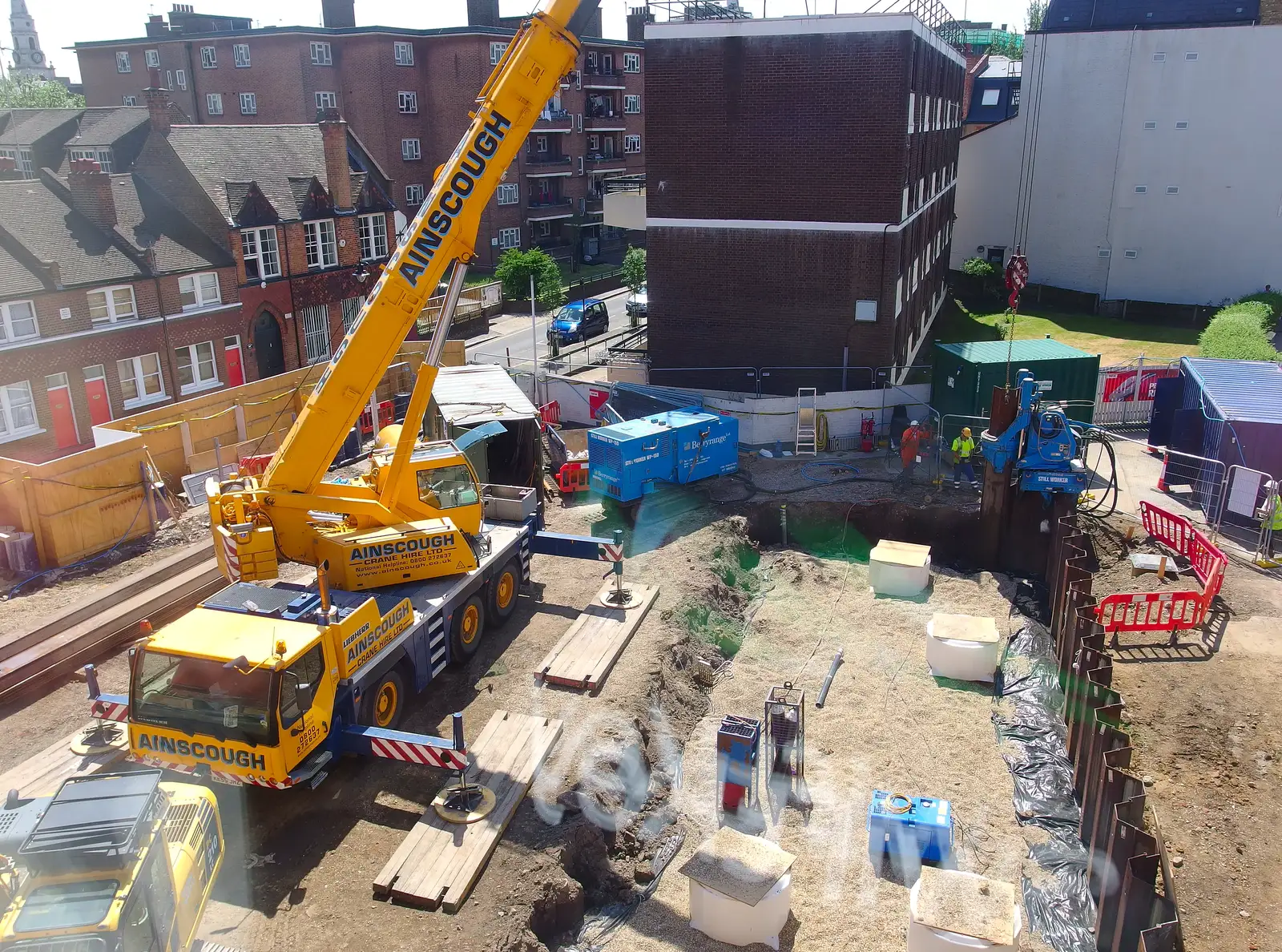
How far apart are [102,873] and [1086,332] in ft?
146

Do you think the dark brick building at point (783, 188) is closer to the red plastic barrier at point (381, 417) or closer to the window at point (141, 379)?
the red plastic barrier at point (381, 417)

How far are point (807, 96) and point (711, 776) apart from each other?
20315 mm

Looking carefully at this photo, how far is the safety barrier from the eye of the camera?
1070cm

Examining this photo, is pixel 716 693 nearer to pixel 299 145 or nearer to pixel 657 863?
pixel 657 863

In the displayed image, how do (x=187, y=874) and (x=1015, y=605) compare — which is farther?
(x=1015, y=605)

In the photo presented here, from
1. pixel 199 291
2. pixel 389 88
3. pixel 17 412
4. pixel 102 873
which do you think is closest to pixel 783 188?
pixel 199 291

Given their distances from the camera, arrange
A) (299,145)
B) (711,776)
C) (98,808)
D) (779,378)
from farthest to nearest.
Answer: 1. (299,145)
2. (779,378)
3. (711,776)
4. (98,808)

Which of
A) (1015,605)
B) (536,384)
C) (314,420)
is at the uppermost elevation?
(314,420)

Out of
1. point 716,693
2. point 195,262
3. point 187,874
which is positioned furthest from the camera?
point 195,262

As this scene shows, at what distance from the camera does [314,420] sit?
1507 centimetres

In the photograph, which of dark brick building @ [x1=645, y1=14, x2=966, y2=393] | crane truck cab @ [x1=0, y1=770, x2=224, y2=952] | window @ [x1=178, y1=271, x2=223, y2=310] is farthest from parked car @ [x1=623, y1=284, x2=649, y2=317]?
crane truck cab @ [x1=0, y1=770, x2=224, y2=952]

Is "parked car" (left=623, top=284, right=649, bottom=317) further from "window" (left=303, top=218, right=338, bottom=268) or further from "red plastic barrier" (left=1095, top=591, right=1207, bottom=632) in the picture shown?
"red plastic barrier" (left=1095, top=591, right=1207, bottom=632)

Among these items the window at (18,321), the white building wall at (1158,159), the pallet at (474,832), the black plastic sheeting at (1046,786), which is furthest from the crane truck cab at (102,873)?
the white building wall at (1158,159)

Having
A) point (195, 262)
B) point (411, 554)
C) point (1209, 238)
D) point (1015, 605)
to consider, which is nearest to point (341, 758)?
point (411, 554)
